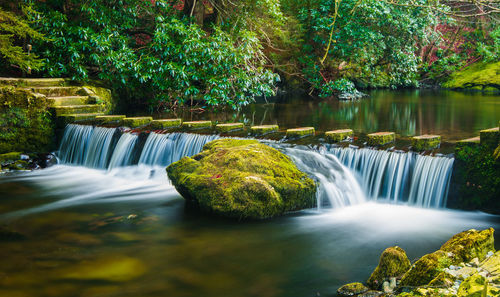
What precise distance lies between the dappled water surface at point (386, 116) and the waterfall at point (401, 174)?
1.81 m

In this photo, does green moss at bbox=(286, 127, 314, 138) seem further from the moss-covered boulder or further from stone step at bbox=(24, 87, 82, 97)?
stone step at bbox=(24, 87, 82, 97)

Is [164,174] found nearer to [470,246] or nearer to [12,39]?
[12,39]

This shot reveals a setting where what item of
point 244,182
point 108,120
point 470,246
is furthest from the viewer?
point 108,120

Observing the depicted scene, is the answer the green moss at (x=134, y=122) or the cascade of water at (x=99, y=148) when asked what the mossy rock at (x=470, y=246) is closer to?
the cascade of water at (x=99, y=148)

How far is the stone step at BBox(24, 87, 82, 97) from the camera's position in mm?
11109

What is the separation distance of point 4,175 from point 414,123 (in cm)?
1001

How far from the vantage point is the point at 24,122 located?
10.4m

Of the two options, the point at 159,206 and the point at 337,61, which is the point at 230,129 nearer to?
the point at 159,206

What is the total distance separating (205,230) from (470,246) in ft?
11.5

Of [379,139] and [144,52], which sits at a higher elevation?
[144,52]

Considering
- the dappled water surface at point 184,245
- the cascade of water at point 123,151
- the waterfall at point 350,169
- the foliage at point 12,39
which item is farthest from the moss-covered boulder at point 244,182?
the foliage at point 12,39

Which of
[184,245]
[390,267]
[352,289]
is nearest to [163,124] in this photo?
[184,245]

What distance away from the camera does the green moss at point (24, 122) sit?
1020cm

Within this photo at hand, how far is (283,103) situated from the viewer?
17.8m
